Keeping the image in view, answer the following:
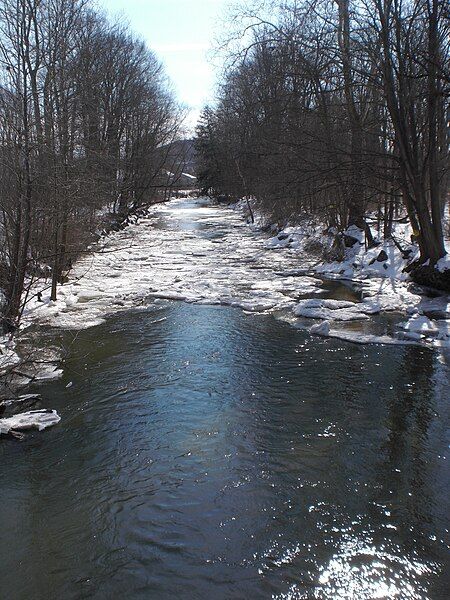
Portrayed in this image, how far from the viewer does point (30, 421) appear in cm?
645

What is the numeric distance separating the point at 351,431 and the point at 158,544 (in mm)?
2823

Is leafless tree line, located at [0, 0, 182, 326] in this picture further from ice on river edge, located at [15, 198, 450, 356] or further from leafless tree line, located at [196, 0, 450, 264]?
leafless tree line, located at [196, 0, 450, 264]

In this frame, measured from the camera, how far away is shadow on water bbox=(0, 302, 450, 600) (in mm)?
3982

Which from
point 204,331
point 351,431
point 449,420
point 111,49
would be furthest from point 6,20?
point 111,49

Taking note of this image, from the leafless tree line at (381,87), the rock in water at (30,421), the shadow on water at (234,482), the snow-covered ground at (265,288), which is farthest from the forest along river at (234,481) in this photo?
the leafless tree line at (381,87)

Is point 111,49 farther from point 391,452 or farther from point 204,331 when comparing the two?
point 391,452

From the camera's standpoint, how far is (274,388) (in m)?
7.44

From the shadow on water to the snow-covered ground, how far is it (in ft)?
6.99

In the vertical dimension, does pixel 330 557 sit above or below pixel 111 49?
below

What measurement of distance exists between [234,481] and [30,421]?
2.95 metres

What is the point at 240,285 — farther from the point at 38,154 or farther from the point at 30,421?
the point at 30,421

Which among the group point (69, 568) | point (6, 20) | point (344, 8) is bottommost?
point (69, 568)

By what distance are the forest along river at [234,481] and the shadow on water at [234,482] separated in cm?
2

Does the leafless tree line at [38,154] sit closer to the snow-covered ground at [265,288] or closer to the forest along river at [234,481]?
the snow-covered ground at [265,288]
